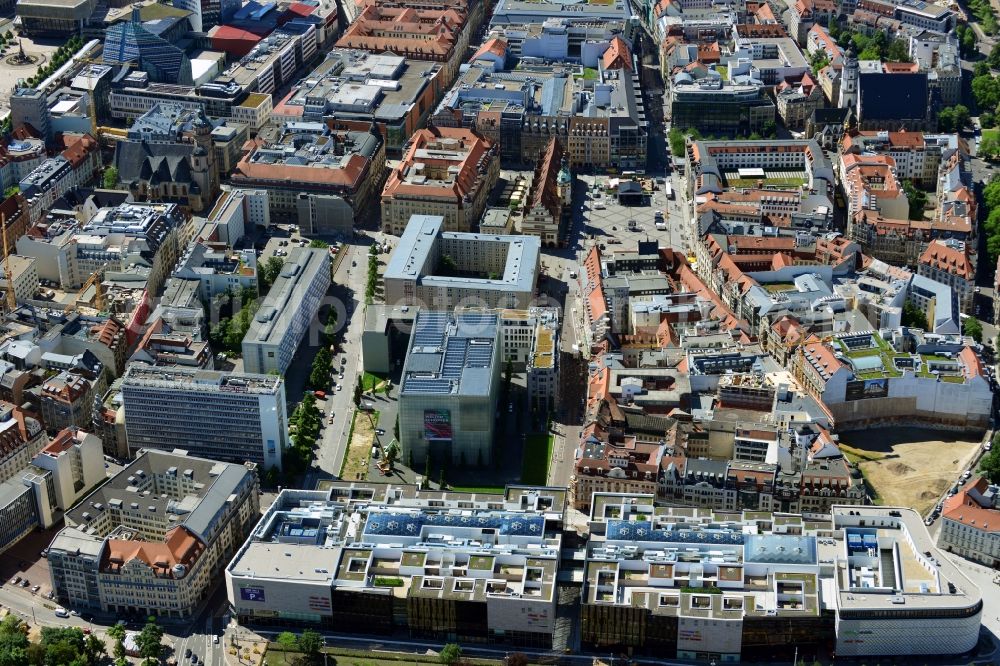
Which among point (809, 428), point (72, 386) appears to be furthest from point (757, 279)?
point (72, 386)

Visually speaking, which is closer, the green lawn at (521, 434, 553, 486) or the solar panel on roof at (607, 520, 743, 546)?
the solar panel on roof at (607, 520, 743, 546)

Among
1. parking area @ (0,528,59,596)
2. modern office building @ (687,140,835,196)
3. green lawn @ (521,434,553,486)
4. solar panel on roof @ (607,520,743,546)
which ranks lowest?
parking area @ (0,528,59,596)

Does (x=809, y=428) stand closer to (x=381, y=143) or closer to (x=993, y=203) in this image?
(x=993, y=203)

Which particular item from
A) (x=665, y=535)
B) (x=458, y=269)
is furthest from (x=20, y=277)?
(x=665, y=535)

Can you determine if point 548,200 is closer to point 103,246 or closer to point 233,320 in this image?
point 233,320

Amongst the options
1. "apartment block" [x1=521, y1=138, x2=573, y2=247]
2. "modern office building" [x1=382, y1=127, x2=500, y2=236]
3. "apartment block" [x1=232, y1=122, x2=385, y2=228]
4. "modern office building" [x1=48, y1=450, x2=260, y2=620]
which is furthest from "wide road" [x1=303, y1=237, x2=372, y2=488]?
"apartment block" [x1=521, y1=138, x2=573, y2=247]

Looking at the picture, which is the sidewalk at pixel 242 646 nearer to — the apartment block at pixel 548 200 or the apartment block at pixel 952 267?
the apartment block at pixel 548 200

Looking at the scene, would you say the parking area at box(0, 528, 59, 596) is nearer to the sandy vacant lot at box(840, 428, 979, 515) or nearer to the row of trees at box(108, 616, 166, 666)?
the row of trees at box(108, 616, 166, 666)
